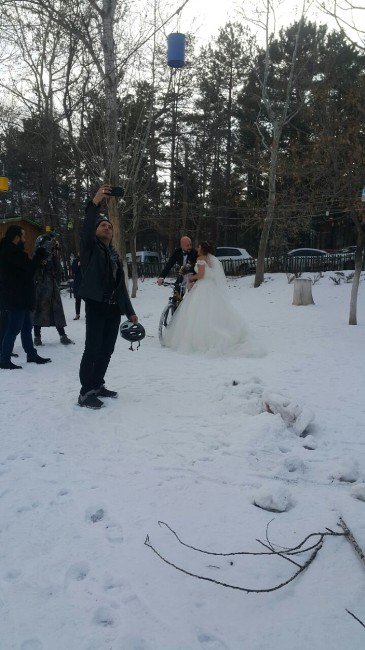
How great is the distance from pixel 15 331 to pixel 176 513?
414cm

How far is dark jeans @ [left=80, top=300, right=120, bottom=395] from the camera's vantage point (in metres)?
4.38

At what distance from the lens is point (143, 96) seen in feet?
50.6

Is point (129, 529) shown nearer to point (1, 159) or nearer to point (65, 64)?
point (65, 64)

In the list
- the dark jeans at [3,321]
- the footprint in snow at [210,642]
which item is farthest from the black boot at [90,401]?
the footprint in snow at [210,642]

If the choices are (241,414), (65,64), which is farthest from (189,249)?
(65,64)

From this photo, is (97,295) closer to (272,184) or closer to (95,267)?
(95,267)

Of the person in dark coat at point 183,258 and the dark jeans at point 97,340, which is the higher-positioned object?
the person in dark coat at point 183,258

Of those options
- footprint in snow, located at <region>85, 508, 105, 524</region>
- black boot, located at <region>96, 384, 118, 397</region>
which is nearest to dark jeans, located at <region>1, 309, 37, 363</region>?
A: black boot, located at <region>96, 384, 118, 397</region>

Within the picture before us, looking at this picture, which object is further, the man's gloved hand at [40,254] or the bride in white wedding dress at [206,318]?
the bride in white wedding dress at [206,318]

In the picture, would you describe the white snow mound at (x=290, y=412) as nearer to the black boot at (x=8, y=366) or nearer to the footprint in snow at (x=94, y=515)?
the footprint in snow at (x=94, y=515)

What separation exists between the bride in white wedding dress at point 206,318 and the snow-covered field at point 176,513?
5.45ft

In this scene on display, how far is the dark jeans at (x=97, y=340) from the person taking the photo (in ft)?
14.4

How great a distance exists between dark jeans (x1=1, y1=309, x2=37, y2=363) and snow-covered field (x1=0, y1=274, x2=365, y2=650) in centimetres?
95

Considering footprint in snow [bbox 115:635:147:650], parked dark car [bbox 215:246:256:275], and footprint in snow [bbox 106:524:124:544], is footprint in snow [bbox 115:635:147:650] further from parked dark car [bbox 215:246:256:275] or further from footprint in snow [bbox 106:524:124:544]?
parked dark car [bbox 215:246:256:275]
